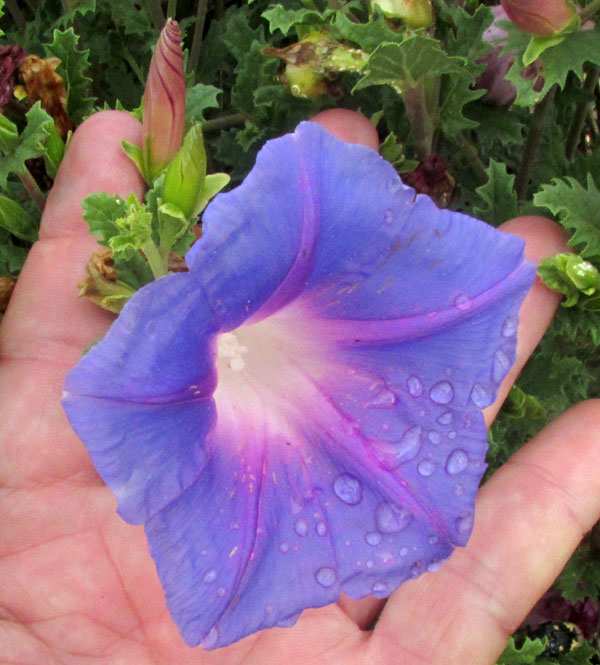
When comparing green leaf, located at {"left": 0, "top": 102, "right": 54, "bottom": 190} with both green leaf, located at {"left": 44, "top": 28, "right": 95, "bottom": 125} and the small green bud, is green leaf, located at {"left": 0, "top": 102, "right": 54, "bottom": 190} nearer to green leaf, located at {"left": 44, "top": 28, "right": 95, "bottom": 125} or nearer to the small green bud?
green leaf, located at {"left": 44, "top": 28, "right": 95, "bottom": 125}

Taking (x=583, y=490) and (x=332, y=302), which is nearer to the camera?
(x=332, y=302)

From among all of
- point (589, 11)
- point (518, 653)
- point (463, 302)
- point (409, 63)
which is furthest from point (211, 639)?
point (589, 11)

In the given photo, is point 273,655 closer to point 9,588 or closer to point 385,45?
point 9,588

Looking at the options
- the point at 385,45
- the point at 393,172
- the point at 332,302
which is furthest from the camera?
the point at 385,45

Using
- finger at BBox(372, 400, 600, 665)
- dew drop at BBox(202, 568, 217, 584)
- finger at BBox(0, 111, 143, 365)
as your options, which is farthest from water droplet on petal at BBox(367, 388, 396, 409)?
finger at BBox(0, 111, 143, 365)

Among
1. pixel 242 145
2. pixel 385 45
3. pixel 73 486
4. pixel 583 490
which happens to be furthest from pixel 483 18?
pixel 73 486

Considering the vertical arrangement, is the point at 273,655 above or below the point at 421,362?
below

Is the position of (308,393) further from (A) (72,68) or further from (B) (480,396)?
(A) (72,68)

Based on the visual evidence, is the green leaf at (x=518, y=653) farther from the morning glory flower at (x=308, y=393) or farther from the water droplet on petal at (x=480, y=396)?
the water droplet on petal at (x=480, y=396)
